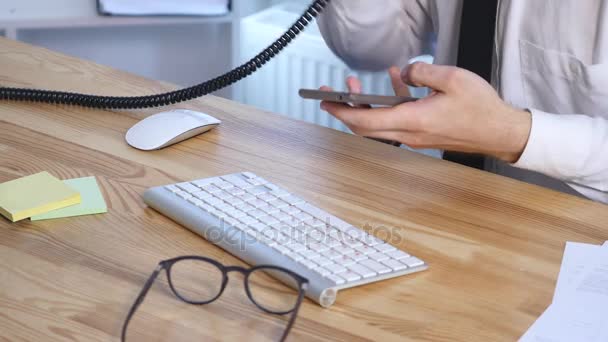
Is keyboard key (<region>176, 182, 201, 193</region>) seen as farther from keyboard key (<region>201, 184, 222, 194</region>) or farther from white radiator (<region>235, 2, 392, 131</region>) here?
white radiator (<region>235, 2, 392, 131</region>)

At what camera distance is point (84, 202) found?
2.96 feet

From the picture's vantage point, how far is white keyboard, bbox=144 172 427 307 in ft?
2.49

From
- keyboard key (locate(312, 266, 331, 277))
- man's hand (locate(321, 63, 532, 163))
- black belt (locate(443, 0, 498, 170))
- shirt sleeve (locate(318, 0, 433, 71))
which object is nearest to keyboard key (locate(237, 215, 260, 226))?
keyboard key (locate(312, 266, 331, 277))

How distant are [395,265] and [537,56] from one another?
1.99 ft

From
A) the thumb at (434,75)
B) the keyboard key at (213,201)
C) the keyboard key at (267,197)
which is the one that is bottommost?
the keyboard key at (213,201)

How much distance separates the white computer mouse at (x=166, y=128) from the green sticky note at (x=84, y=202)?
0.12 meters

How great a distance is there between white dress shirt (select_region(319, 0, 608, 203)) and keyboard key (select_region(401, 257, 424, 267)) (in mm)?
308

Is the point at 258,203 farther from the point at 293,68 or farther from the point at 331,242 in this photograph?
the point at 293,68

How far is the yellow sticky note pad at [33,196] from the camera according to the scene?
867 millimetres

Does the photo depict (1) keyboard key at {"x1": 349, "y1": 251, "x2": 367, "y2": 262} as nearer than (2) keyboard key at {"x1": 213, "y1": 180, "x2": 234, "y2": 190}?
Yes

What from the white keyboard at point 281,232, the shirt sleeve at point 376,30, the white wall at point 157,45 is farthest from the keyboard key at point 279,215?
the white wall at point 157,45

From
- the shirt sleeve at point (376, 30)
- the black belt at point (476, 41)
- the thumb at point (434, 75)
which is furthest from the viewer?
the shirt sleeve at point (376, 30)

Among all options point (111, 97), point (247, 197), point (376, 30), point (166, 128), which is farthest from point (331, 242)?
point (376, 30)

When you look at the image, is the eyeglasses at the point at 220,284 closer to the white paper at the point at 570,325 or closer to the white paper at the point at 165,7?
the white paper at the point at 570,325
